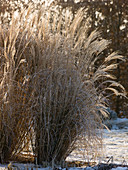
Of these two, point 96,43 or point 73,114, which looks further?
point 96,43

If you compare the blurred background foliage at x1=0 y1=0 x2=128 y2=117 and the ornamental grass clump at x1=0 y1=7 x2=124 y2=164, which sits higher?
the blurred background foliage at x1=0 y1=0 x2=128 y2=117

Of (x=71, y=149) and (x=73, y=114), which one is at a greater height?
(x=73, y=114)

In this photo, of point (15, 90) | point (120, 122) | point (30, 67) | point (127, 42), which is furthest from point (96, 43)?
point (127, 42)

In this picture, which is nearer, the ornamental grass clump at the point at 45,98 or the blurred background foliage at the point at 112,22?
the ornamental grass clump at the point at 45,98

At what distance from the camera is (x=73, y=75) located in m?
2.58

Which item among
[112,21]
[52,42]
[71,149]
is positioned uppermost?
[112,21]

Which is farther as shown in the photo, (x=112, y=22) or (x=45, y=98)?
(x=112, y=22)

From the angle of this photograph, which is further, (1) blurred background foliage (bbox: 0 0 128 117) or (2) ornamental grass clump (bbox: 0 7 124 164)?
(1) blurred background foliage (bbox: 0 0 128 117)

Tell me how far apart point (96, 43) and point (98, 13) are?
21.9ft

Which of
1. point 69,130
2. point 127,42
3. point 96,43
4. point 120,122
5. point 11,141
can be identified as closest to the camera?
point 69,130

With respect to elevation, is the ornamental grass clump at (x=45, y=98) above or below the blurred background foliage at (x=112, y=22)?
below

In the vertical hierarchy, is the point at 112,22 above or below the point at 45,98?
above

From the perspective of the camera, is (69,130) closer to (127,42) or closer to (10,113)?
(10,113)

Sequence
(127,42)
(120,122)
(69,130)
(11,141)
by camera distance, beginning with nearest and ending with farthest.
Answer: (69,130)
(11,141)
(120,122)
(127,42)
